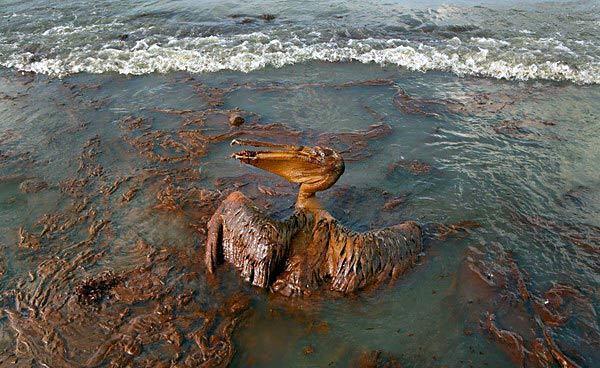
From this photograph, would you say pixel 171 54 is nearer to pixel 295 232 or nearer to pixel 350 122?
pixel 350 122

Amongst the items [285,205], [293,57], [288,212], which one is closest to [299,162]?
[288,212]

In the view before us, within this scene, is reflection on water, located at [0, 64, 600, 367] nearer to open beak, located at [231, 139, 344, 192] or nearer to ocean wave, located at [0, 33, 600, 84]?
ocean wave, located at [0, 33, 600, 84]

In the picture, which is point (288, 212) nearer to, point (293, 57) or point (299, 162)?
point (299, 162)

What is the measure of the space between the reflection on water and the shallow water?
0.02 meters

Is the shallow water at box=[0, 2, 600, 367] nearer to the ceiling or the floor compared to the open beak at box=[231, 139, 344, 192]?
nearer to the floor

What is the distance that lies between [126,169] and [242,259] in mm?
2836

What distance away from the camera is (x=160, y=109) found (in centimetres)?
828

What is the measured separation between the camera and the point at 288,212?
5.59 m

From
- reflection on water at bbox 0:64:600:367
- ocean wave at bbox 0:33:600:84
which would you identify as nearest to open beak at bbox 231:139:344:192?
reflection on water at bbox 0:64:600:367

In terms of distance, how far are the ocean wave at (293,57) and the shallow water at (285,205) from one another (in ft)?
0.48

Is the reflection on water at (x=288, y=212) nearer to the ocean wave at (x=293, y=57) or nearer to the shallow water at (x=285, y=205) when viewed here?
the shallow water at (x=285, y=205)

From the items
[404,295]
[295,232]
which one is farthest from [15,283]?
[404,295]

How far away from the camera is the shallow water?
4.14 metres

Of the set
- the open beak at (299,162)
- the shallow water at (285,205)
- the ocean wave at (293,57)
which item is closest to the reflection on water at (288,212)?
the shallow water at (285,205)
